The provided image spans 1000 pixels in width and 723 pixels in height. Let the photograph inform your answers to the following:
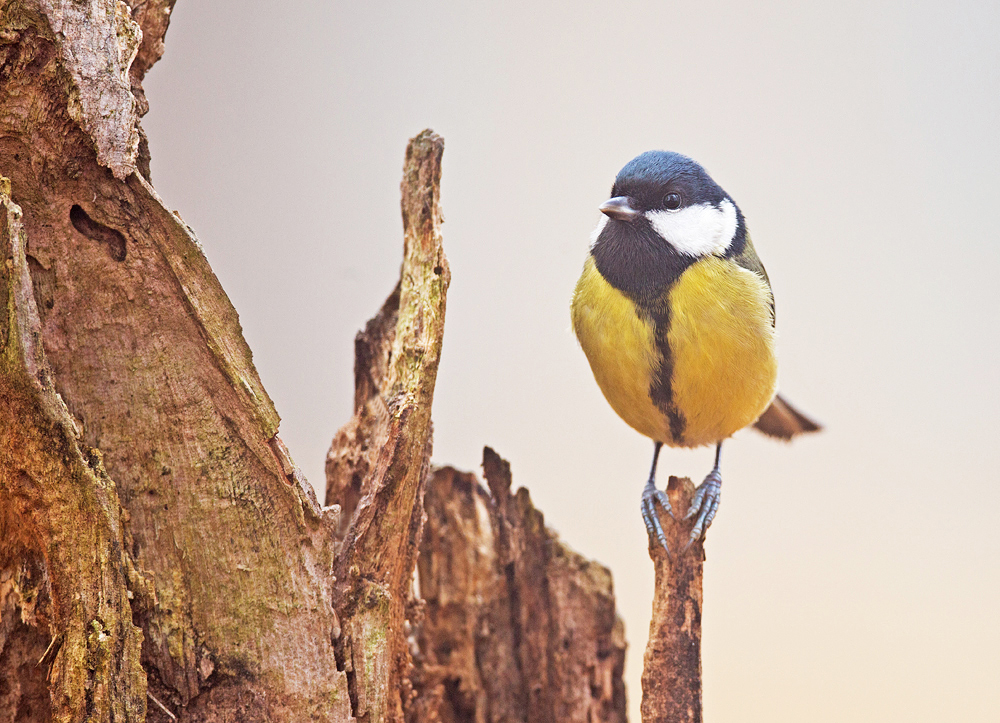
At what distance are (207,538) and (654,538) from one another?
709 mm

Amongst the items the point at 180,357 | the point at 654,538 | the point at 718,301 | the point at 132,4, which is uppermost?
the point at 132,4

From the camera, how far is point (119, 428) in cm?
106

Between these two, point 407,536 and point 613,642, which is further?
point 613,642

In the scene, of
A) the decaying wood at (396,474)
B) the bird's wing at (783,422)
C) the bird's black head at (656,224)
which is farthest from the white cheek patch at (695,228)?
the bird's wing at (783,422)

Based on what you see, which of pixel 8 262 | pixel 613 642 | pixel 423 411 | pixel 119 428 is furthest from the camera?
pixel 613 642

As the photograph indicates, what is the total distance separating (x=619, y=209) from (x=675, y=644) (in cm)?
70

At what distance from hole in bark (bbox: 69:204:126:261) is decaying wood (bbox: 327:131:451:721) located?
0.44 m

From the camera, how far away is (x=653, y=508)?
1494 mm

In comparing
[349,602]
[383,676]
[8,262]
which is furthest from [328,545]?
[8,262]

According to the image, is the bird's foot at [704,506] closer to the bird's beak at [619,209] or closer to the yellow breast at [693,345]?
the yellow breast at [693,345]

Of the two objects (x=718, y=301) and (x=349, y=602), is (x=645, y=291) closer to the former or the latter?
(x=718, y=301)

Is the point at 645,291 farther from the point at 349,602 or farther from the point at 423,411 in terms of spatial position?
the point at 349,602

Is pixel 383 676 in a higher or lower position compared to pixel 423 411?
lower

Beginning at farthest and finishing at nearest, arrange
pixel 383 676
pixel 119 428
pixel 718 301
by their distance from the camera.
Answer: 1. pixel 718 301
2. pixel 383 676
3. pixel 119 428
